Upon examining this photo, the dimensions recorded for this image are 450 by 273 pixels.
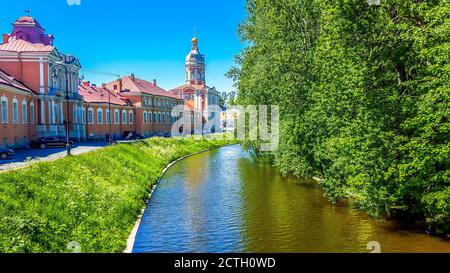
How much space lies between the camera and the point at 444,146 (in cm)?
1260

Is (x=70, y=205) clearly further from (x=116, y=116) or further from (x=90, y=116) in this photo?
(x=116, y=116)

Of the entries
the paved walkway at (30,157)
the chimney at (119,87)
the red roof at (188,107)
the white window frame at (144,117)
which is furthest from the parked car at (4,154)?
the red roof at (188,107)

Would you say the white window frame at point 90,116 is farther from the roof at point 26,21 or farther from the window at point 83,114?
the roof at point 26,21

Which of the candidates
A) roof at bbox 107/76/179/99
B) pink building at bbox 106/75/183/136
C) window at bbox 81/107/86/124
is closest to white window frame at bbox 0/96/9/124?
window at bbox 81/107/86/124

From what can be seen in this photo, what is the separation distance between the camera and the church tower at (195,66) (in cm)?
11631

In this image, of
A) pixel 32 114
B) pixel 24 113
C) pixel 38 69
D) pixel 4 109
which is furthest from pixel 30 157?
pixel 38 69

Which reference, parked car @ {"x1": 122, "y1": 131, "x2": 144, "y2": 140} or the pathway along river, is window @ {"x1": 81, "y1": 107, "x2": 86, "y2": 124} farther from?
the pathway along river

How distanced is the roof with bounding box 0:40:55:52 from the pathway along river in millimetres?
27887

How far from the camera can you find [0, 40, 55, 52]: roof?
1682 inches

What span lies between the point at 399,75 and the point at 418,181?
14.6 ft

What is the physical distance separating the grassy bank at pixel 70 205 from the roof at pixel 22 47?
2540 centimetres

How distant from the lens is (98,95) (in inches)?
2505
